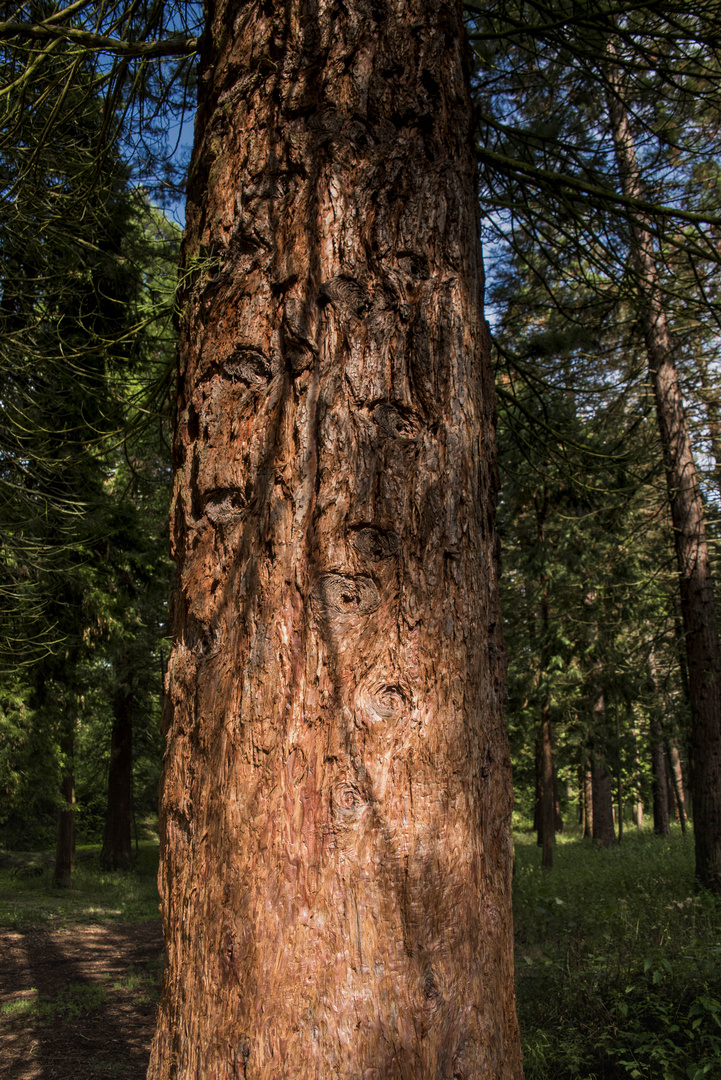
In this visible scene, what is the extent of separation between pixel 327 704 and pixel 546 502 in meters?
13.2

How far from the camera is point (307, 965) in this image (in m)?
1.35

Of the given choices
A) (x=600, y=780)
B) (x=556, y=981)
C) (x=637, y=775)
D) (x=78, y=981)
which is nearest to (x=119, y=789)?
(x=78, y=981)

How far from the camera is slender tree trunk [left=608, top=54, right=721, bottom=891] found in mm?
8508

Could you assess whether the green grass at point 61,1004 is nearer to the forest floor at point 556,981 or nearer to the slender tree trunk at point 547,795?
the forest floor at point 556,981

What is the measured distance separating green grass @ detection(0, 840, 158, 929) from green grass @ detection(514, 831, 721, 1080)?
8039mm

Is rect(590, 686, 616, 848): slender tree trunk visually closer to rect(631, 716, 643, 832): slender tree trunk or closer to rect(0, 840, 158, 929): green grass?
rect(631, 716, 643, 832): slender tree trunk

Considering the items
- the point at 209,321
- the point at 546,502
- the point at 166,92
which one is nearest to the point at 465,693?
the point at 209,321

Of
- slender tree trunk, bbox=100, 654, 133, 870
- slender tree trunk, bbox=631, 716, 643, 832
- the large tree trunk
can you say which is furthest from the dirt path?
slender tree trunk, bbox=631, 716, 643, 832

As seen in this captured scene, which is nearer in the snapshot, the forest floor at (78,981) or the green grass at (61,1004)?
the forest floor at (78,981)

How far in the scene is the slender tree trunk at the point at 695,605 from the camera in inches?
335

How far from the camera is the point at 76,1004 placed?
6965 mm

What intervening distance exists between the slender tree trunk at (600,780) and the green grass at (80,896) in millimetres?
9834

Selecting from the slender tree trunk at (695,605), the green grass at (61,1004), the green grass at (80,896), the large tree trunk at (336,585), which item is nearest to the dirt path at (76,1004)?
the green grass at (61,1004)

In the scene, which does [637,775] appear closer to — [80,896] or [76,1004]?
[80,896]
